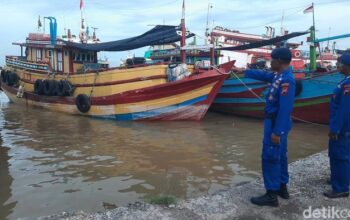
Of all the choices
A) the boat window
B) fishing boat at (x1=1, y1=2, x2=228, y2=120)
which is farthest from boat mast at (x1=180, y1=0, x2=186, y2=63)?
the boat window

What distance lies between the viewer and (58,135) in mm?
10172

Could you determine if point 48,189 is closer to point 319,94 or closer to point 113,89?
point 113,89

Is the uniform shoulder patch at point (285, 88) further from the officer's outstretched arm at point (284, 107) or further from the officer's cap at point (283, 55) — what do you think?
the officer's cap at point (283, 55)

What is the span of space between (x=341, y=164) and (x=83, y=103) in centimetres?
1064

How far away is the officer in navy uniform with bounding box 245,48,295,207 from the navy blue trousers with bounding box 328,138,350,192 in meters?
0.65

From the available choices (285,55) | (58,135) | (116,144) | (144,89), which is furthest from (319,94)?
(285,55)

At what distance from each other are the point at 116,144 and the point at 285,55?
6.00 m

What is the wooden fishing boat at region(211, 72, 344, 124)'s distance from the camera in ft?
37.8

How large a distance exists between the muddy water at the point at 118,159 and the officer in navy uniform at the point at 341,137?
2.12 m

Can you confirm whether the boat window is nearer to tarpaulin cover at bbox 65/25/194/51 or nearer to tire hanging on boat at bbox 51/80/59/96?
tire hanging on boat at bbox 51/80/59/96

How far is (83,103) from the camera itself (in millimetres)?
13430

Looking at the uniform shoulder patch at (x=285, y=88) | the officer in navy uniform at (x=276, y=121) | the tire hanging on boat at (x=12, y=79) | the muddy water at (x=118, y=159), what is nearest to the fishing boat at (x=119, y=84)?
the muddy water at (x=118, y=159)

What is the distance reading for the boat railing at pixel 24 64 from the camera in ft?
52.1

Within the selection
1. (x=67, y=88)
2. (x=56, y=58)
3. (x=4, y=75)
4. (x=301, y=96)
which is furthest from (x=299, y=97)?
(x=4, y=75)
